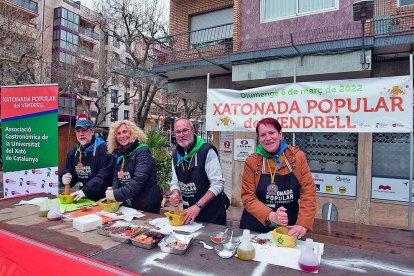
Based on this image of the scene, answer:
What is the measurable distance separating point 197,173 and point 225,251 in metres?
1.18

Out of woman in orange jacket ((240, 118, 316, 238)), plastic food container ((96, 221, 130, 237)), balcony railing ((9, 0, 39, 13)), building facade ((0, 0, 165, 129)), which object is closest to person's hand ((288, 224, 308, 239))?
woman in orange jacket ((240, 118, 316, 238))

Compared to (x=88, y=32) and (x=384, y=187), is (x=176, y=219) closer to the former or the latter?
(x=384, y=187)

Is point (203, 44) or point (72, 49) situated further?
point (72, 49)

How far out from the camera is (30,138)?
5.93 meters

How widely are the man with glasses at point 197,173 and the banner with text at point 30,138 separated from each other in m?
3.79

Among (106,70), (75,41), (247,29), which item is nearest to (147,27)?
(106,70)

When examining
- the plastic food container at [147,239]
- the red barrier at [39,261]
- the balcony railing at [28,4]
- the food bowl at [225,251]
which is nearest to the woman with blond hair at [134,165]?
the plastic food container at [147,239]

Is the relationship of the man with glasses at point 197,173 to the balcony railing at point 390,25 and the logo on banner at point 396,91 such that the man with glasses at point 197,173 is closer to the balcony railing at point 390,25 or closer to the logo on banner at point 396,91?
the logo on banner at point 396,91

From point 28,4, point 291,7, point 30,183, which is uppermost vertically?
point 28,4

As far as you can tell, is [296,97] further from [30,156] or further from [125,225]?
[30,156]

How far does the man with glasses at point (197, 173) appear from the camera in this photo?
3.11 metres

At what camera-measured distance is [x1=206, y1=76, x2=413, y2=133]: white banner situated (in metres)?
4.08

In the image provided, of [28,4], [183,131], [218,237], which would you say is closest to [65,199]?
[183,131]

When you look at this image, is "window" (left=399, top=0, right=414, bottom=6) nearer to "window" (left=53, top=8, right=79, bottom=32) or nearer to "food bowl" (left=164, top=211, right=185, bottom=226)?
"food bowl" (left=164, top=211, right=185, bottom=226)
